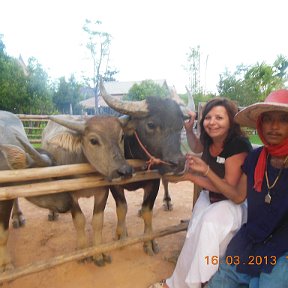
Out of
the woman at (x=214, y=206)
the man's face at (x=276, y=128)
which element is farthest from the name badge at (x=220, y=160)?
the man's face at (x=276, y=128)

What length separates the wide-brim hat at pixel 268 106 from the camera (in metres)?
1.76

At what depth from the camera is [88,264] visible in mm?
2951

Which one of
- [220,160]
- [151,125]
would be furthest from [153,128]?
[220,160]

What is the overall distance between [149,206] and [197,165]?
1.18m

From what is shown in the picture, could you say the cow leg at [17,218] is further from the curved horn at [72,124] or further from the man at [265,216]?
the man at [265,216]

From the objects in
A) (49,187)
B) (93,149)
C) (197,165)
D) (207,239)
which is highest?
(93,149)

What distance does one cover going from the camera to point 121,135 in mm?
2566

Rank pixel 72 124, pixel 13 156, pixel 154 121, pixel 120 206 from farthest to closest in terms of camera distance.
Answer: pixel 120 206 → pixel 154 121 → pixel 72 124 → pixel 13 156

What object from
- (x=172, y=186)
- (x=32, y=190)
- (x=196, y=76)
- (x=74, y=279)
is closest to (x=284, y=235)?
(x=32, y=190)

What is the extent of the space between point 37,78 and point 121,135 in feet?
55.4

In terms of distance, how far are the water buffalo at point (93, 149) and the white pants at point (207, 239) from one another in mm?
679

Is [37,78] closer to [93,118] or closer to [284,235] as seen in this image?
[93,118]

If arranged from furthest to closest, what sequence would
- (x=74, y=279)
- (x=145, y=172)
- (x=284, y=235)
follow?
(x=74, y=279) → (x=145, y=172) → (x=284, y=235)

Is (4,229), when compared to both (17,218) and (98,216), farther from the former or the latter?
(17,218)
